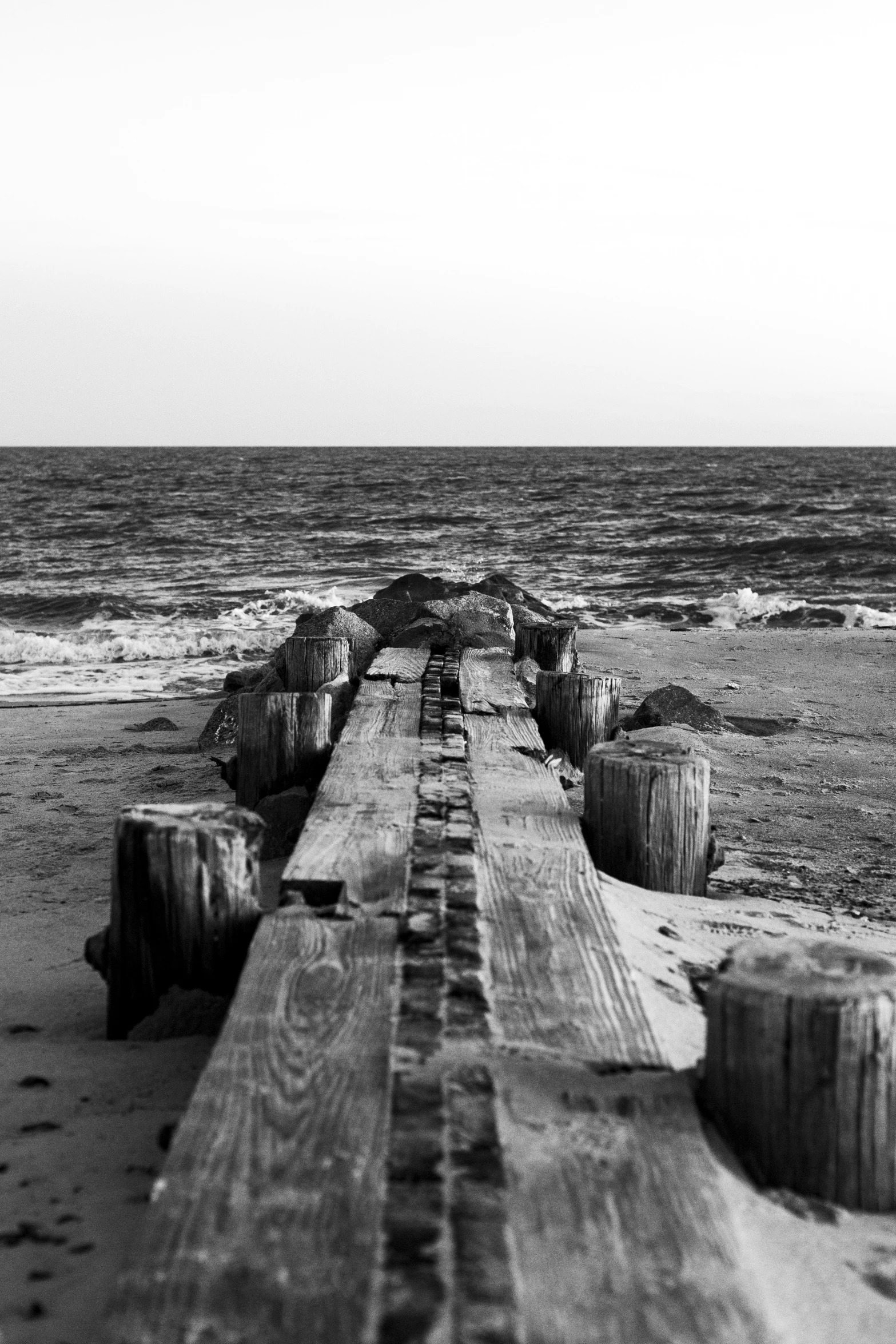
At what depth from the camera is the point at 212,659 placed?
1166 centimetres

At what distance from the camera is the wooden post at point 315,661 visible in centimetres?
611

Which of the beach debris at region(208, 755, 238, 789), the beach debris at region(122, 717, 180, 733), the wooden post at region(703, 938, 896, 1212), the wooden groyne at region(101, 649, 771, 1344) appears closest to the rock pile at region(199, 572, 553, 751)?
the beach debris at region(122, 717, 180, 733)

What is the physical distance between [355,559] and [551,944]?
755 inches

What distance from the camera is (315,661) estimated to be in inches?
241

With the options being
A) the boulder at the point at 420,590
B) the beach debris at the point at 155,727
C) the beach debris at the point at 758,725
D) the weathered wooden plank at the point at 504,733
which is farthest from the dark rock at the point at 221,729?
the boulder at the point at 420,590

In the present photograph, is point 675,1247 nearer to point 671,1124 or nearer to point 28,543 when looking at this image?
point 671,1124

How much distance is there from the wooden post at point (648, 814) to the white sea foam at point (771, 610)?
10.9 metres

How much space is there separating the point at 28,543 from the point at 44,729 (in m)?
17.3

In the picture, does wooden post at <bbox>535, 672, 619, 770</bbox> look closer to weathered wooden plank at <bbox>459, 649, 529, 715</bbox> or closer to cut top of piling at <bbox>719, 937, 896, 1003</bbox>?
weathered wooden plank at <bbox>459, 649, 529, 715</bbox>

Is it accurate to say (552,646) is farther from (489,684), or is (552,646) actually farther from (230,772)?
(230,772)

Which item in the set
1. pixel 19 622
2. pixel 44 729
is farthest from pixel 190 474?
pixel 44 729

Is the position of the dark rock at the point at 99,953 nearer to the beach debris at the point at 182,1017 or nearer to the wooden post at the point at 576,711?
the beach debris at the point at 182,1017

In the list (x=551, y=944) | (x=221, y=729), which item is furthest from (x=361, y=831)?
(x=221, y=729)

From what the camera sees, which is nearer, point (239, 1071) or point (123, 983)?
point (239, 1071)
